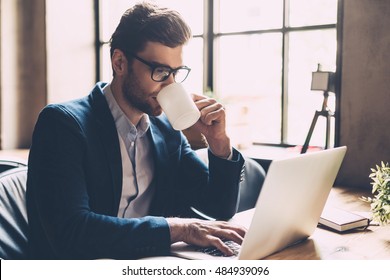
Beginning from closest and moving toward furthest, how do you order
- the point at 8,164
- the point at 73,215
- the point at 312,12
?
1. the point at 73,215
2. the point at 8,164
3. the point at 312,12

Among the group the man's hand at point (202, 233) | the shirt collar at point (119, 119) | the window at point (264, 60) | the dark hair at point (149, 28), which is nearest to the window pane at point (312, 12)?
the window at point (264, 60)

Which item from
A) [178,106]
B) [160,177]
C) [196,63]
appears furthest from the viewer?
[196,63]

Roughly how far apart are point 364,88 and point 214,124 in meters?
1.29

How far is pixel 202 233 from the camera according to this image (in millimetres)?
1257

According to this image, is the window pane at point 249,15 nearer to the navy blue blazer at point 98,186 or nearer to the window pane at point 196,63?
the window pane at point 196,63

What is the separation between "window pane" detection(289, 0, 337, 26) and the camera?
3434mm

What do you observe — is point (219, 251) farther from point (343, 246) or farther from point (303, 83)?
point (303, 83)

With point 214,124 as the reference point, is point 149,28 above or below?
above

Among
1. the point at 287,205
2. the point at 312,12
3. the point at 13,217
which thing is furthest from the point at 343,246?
the point at 312,12

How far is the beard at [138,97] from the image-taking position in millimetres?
1551

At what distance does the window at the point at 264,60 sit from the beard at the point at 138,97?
1.70 m

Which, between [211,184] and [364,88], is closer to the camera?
[211,184]

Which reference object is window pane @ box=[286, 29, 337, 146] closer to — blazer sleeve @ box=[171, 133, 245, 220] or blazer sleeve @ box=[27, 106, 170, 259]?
blazer sleeve @ box=[171, 133, 245, 220]

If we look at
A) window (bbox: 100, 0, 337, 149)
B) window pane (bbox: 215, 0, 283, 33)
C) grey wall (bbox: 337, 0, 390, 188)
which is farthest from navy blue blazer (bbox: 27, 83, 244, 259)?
window pane (bbox: 215, 0, 283, 33)
